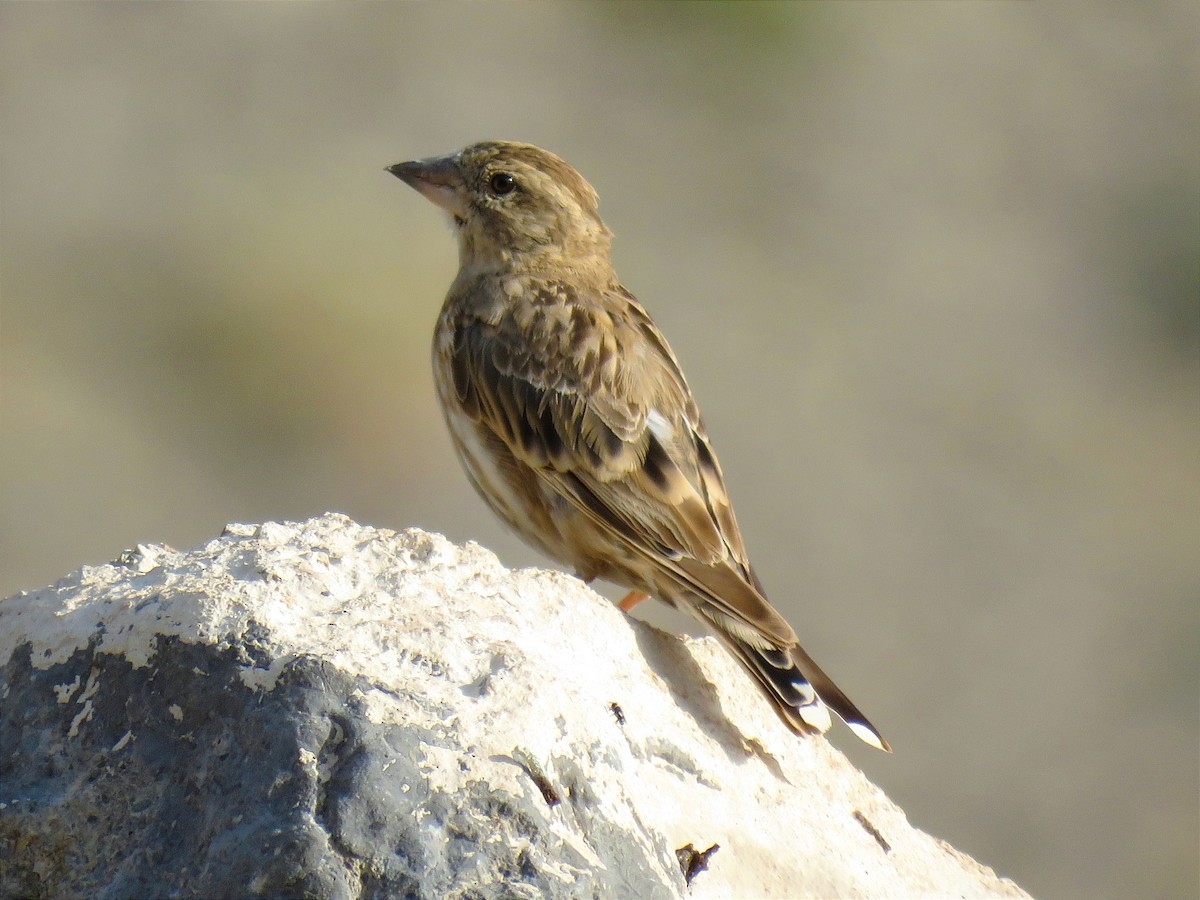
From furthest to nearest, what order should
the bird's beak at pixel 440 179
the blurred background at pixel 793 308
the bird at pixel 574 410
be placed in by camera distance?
the blurred background at pixel 793 308 → the bird's beak at pixel 440 179 → the bird at pixel 574 410

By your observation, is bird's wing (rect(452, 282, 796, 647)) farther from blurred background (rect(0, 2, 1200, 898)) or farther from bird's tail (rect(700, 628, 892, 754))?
blurred background (rect(0, 2, 1200, 898))

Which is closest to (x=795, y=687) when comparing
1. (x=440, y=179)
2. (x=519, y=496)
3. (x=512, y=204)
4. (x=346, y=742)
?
(x=519, y=496)

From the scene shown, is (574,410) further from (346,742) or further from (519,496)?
(346,742)

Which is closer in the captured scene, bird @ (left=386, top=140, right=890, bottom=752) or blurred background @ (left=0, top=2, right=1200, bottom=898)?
bird @ (left=386, top=140, right=890, bottom=752)

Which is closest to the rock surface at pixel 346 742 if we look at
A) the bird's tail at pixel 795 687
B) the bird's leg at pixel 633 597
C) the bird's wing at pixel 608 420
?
the bird's tail at pixel 795 687

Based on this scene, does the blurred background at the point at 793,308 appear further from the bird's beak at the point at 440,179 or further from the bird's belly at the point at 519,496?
the bird's belly at the point at 519,496

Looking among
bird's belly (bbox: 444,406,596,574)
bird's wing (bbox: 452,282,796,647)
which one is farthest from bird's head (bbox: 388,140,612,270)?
bird's belly (bbox: 444,406,596,574)

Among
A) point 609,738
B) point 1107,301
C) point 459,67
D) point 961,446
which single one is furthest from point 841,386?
point 609,738

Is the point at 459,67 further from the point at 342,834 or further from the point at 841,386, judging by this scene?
the point at 342,834
